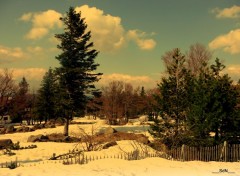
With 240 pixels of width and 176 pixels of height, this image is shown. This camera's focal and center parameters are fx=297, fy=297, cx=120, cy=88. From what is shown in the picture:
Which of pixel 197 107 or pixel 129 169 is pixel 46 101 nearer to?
pixel 197 107

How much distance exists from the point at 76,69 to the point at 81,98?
4047mm

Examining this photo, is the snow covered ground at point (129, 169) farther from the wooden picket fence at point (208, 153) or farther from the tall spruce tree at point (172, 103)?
the tall spruce tree at point (172, 103)

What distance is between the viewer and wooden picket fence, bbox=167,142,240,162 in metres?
18.6

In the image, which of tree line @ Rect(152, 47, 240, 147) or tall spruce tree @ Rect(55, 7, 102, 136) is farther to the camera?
tall spruce tree @ Rect(55, 7, 102, 136)

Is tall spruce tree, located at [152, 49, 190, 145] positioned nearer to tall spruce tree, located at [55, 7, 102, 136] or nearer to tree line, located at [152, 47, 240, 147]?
tree line, located at [152, 47, 240, 147]

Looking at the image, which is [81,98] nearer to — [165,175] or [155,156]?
[155,156]

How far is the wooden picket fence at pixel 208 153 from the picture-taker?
61.1ft

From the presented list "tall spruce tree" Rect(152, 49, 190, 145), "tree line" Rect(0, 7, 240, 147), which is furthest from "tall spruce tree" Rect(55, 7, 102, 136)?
"tall spruce tree" Rect(152, 49, 190, 145)

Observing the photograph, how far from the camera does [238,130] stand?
64.9ft

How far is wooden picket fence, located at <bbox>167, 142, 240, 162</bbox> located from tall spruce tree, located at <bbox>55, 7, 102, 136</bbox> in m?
20.0

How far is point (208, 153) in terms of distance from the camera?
18594mm

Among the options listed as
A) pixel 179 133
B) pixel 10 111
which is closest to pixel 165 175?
pixel 179 133

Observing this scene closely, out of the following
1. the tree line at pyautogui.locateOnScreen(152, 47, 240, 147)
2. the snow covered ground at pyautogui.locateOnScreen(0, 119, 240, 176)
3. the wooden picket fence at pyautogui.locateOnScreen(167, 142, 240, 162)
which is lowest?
the snow covered ground at pyautogui.locateOnScreen(0, 119, 240, 176)

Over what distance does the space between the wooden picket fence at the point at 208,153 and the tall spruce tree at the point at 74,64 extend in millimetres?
19985
